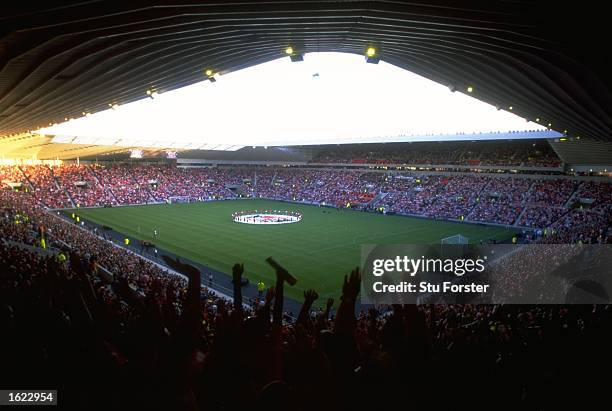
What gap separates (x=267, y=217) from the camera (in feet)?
145

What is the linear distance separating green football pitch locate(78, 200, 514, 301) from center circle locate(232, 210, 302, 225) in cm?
128

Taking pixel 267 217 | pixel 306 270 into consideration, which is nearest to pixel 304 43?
pixel 306 270

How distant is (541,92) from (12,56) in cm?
1683

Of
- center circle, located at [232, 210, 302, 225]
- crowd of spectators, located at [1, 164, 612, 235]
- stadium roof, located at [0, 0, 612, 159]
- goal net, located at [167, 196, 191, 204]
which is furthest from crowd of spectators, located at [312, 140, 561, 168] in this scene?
stadium roof, located at [0, 0, 612, 159]

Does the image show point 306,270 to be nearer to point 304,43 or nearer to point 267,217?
point 304,43

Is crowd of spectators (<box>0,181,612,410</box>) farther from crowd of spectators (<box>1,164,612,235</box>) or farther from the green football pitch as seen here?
crowd of spectators (<box>1,164,612,235</box>)

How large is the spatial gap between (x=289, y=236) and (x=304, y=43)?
929 inches

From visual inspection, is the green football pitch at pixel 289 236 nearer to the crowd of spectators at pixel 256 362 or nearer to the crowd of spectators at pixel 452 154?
the crowd of spectators at pixel 452 154

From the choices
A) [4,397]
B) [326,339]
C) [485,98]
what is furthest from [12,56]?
[485,98]

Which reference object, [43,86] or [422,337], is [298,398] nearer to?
[422,337]

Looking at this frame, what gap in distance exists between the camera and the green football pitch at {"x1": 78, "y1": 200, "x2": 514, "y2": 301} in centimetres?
2461

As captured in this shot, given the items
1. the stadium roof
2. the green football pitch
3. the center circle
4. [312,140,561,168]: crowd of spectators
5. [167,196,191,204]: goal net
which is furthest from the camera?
[167,196,191,204]: goal net

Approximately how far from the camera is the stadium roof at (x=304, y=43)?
23.3ft

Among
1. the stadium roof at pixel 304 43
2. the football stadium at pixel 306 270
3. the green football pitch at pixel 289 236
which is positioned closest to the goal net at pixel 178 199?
the green football pitch at pixel 289 236
